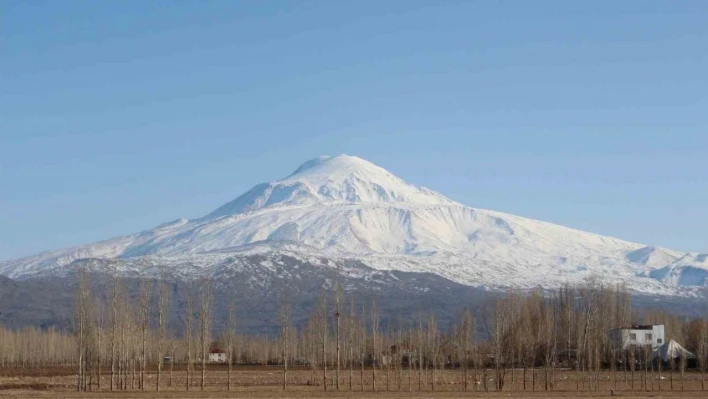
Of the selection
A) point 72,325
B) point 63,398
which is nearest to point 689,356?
point 72,325

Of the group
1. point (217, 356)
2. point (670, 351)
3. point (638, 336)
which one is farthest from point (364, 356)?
point (217, 356)

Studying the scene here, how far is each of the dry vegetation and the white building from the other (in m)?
1.32

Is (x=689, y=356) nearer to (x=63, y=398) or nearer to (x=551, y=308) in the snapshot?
(x=551, y=308)

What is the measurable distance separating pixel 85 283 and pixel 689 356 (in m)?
64.1

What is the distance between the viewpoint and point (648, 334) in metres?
121

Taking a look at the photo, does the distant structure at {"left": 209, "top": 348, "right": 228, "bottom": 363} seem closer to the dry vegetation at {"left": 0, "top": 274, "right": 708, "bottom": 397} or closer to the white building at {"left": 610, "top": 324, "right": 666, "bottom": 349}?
the dry vegetation at {"left": 0, "top": 274, "right": 708, "bottom": 397}

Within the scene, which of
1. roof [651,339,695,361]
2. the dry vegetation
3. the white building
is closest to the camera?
the dry vegetation

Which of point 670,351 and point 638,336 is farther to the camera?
point 638,336

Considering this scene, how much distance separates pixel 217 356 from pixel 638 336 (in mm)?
60606

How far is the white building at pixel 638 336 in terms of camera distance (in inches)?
4043

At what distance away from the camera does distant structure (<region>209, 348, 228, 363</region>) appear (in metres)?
146

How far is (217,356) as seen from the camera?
5856 inches

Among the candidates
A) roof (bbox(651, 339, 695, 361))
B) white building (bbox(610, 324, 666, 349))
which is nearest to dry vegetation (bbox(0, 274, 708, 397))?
roof (bbox(651, 339, 695, 361))

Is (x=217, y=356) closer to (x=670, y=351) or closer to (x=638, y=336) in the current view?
(x=638, y=336)
